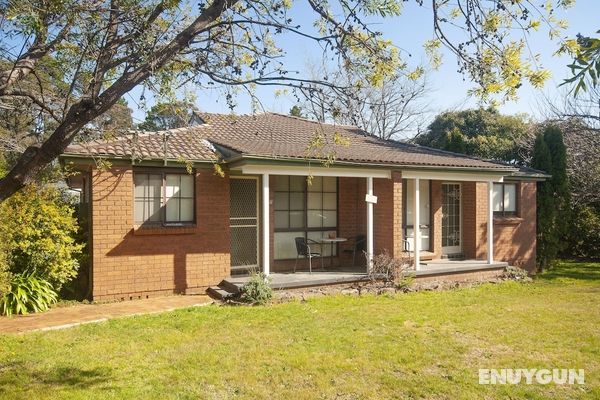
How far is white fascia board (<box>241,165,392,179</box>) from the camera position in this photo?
10117mm

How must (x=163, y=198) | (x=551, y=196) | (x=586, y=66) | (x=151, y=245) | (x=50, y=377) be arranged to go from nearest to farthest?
(x=586, y=66) < (x=50, y=377) < (x=151, y=245) < (x=163, y=198) < (x=551, y=196)

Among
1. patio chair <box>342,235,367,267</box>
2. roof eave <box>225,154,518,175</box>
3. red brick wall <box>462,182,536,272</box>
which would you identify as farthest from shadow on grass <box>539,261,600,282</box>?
patio chair <box>342,235,367,267</box>

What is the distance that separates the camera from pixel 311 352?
6.39m

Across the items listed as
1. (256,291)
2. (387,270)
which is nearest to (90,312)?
(256,291)

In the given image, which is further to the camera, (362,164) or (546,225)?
(546,225)

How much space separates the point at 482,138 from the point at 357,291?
50.4ft

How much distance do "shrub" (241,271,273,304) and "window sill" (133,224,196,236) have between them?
1.89 metres

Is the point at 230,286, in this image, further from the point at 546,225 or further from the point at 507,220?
the point at 546,225

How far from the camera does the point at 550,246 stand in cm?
1616

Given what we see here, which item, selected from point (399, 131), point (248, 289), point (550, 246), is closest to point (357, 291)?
point (248, 289)

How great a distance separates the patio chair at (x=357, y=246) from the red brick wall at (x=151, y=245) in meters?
3.70

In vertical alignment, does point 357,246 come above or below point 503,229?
below

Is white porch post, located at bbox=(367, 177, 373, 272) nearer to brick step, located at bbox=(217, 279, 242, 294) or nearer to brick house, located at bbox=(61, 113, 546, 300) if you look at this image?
brick house, located at bbox=(61, 113, 546, 300)

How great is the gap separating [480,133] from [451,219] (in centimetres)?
1230
